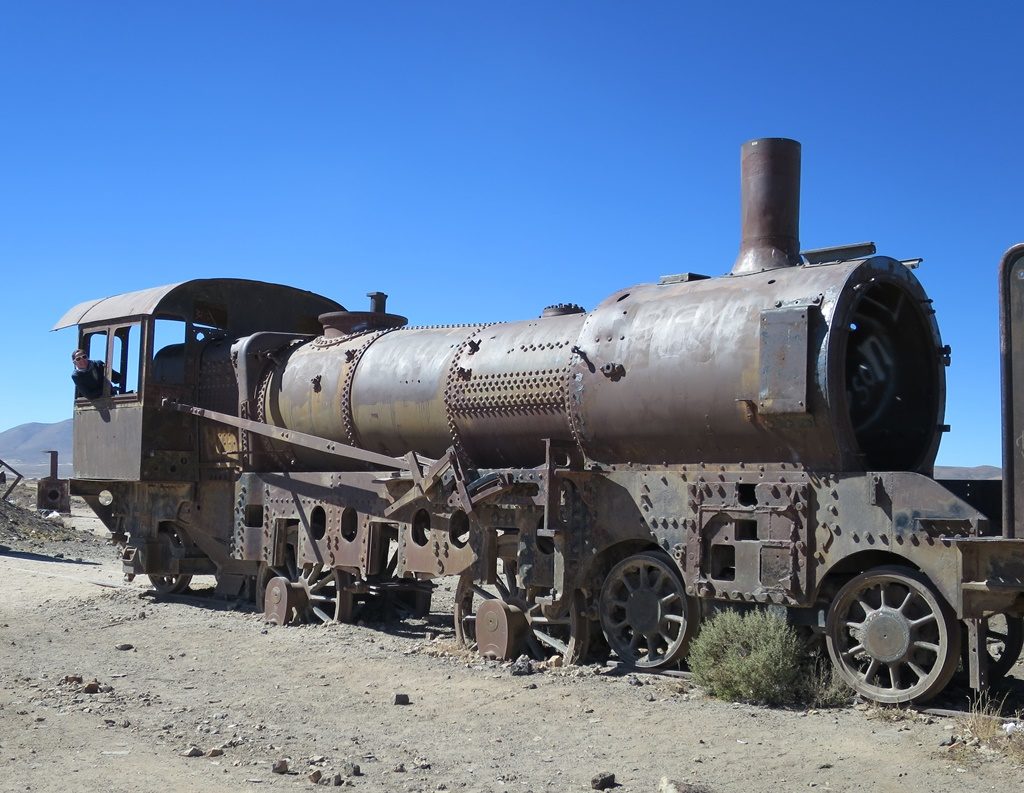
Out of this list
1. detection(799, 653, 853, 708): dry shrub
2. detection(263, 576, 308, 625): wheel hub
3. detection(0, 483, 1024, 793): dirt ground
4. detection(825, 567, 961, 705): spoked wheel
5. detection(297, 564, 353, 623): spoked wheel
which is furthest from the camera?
detection(263, 576, 308, 625): wheel hub

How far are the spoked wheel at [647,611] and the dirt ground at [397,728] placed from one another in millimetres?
261

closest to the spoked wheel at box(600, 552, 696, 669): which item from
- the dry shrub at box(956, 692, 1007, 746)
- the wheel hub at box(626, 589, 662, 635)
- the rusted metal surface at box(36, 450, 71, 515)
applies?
the wheel hub at box(626, 589, 662, 635)

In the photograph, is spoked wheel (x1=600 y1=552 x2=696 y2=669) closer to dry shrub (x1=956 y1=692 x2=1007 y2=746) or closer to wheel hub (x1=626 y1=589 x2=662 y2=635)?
wheel hub (x1=626 y1=589 x2=662 y2=635)

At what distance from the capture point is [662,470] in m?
8.64

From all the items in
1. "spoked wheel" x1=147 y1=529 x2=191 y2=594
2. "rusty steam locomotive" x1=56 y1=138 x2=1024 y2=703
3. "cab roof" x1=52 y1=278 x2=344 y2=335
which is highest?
"cab roof" x1=52 y1=278 x2=344 y2=335

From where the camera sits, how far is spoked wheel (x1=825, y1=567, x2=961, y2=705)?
704 centimetres

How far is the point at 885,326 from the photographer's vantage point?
342 inches

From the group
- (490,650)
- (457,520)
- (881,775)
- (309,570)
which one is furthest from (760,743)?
(309,570)

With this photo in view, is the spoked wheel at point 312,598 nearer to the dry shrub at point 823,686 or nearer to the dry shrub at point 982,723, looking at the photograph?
the dry shrub at point 823,686

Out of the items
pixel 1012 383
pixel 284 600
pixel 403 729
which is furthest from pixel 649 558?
pixel 284 600

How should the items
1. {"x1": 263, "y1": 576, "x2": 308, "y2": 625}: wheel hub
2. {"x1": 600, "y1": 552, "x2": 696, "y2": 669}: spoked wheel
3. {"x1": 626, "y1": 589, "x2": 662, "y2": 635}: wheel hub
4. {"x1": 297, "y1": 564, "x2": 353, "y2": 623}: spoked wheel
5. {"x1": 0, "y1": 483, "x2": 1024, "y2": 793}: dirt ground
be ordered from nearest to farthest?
{"x1": 0, "y1": 483, "x2": 1024, "y2": 793}: dirt ground, {"x1": 600, "y1": 552, "x2": 696, "y2": 669}: spoked wheel, {"x1": 626, "y1": 589, "x2": 662, "y2": 635}: wheel hub, {"x1": 297, "y1": 564, "x2": 353, "y2": 623}: spoked wheel, {"x1": 263, "y1": 576, "x2": 308, "y2": 625}: wheel hub

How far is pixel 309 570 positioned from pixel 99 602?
10.9 ft

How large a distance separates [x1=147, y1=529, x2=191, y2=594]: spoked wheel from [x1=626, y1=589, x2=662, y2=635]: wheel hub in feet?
24.2

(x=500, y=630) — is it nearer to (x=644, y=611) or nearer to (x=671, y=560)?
(x=644, y=611)
